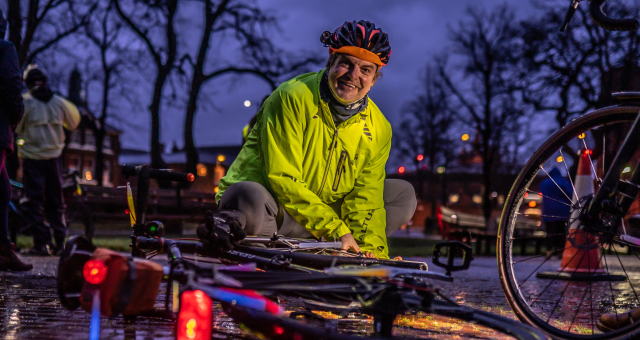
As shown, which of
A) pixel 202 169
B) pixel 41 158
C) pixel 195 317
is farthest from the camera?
pixel 202 169

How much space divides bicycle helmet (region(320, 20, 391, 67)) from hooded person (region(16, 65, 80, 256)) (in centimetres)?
568

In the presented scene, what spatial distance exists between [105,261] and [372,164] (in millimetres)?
2183

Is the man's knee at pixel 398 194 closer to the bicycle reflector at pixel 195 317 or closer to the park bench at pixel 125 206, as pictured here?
the bicycle reflector at pixel 195 317

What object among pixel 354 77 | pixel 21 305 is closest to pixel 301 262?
pixel 354 77

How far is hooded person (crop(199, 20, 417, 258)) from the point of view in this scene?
3248mm

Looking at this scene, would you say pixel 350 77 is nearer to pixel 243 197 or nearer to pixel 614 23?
pixel 243 197

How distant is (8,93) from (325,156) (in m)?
3.30

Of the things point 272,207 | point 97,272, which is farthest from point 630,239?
point 97,272

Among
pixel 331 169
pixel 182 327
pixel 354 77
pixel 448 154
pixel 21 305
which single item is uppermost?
pixel 448 154

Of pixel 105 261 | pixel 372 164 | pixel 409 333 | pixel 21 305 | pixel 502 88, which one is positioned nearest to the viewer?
pixel 105 261

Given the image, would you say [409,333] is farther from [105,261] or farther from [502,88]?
[502,88]

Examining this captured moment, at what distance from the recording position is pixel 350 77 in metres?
3.40

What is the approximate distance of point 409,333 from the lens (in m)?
2.41

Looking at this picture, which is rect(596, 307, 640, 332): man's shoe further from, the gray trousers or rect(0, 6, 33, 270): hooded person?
rect(0, 6, 33, 270): hooded person
